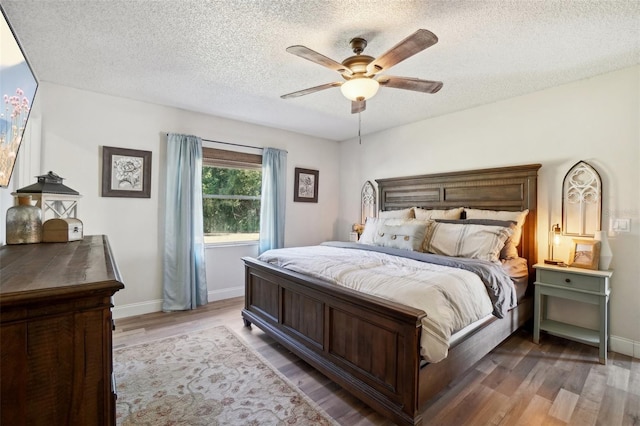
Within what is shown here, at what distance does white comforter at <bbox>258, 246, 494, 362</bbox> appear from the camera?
66.5 inches

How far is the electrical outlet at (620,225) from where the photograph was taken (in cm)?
260

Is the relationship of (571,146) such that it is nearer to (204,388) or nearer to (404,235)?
(404,235)

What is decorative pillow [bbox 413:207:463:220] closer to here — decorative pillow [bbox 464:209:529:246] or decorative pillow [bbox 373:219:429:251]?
decorative pillow [bbox 464:209:529:246]

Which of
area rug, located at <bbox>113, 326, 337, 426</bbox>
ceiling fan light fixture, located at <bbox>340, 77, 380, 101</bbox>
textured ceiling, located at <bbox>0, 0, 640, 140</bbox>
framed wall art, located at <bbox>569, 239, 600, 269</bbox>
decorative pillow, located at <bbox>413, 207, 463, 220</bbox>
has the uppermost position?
textured ceiling, located at <bbox>0, 0, 640, 140</bbox>

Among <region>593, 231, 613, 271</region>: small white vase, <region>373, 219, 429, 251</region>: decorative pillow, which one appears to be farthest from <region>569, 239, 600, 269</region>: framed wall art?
<region>373, 219, 429, 251</region>: decorative pillow

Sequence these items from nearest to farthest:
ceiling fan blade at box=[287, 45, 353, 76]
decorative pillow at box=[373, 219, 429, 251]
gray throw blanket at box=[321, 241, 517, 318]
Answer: ceiling fan blade at box=[287, 45, 353, 76] → gray throw blanket at box=[321, 241, 517, 318] → decorative pillow at box=[373, 219, 429, 251]

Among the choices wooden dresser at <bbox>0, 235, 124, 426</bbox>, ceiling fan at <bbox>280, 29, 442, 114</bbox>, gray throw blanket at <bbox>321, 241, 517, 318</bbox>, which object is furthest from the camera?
gray throw blanket at <bbox>321, 241, 517, 318</bbox>

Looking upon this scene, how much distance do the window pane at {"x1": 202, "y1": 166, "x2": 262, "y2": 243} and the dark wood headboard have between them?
2.05 meters

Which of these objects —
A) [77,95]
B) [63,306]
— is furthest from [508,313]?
[77,95]

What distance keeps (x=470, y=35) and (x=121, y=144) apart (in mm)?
3688

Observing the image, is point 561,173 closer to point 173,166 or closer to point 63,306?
point 63,306

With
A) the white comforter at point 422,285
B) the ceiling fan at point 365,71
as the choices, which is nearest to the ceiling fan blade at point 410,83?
the ceiling fan at point 365,71

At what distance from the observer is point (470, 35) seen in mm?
2139

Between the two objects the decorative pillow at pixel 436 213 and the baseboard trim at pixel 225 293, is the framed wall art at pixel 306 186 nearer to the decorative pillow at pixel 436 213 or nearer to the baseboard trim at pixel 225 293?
the baseboard trim at pixel 225 293
